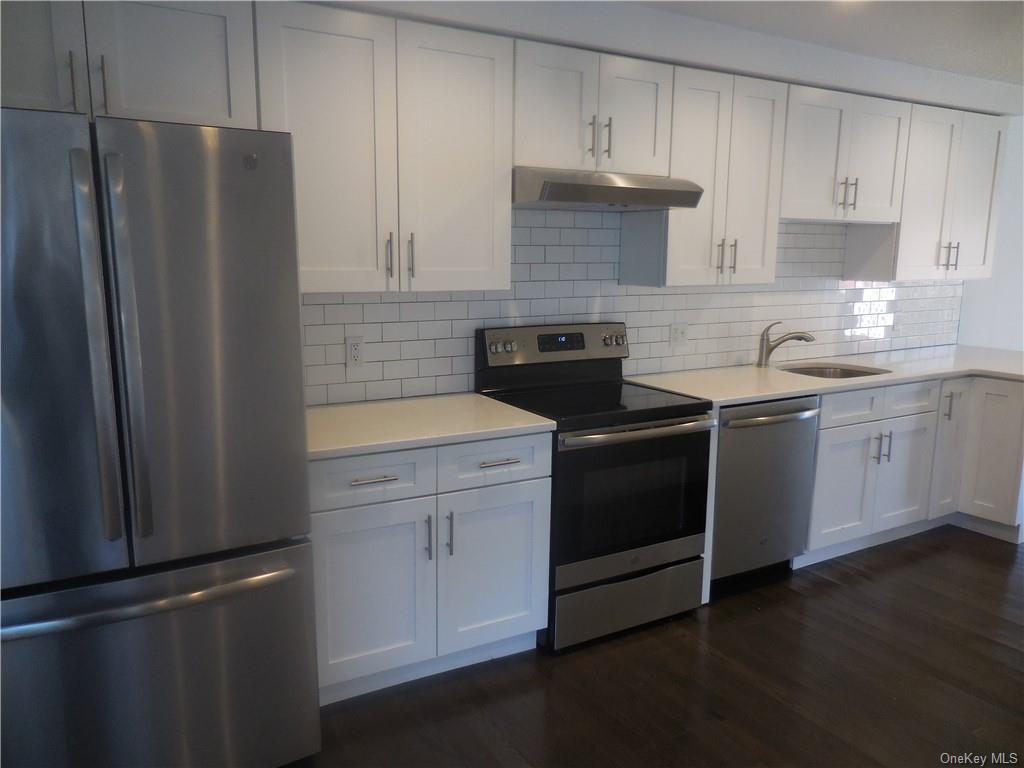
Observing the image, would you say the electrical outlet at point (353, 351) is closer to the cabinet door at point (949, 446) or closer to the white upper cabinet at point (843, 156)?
the white upper cabinet at point (843, 156)

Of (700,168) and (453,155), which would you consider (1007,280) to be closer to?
(700,168)

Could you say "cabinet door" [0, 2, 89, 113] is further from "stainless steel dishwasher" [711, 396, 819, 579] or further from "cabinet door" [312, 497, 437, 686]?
"stainless steel dishwasher" [711, 396, 819, 579]

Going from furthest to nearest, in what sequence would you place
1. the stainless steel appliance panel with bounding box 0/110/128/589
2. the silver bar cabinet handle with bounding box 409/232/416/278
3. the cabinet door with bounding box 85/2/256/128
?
the silver bar cabinet handle with bounding box 409/232/416/278, the cabinet door with bounding box 85/2/256/128, the stainless steel appliance panel with bounding box 0/110/128/589

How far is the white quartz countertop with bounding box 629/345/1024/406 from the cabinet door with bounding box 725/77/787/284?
49cm

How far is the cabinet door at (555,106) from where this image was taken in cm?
269

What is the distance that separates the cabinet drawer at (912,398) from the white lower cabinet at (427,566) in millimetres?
2020

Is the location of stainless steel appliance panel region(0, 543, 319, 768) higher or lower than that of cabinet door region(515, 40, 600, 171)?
lower

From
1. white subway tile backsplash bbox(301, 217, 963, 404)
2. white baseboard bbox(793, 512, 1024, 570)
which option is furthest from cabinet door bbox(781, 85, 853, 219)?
white baseboard bbox(793, 512, 1024, 570)

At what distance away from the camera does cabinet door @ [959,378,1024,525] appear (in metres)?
3.79

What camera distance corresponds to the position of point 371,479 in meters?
2.33

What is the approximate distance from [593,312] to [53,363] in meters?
2.26

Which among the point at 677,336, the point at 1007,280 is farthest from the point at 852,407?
the point at 1007,280

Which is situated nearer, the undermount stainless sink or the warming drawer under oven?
the warming drawer under oven

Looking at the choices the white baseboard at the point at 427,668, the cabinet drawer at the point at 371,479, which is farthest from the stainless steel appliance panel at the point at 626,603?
the cabinet drawer at the point at 371,479
